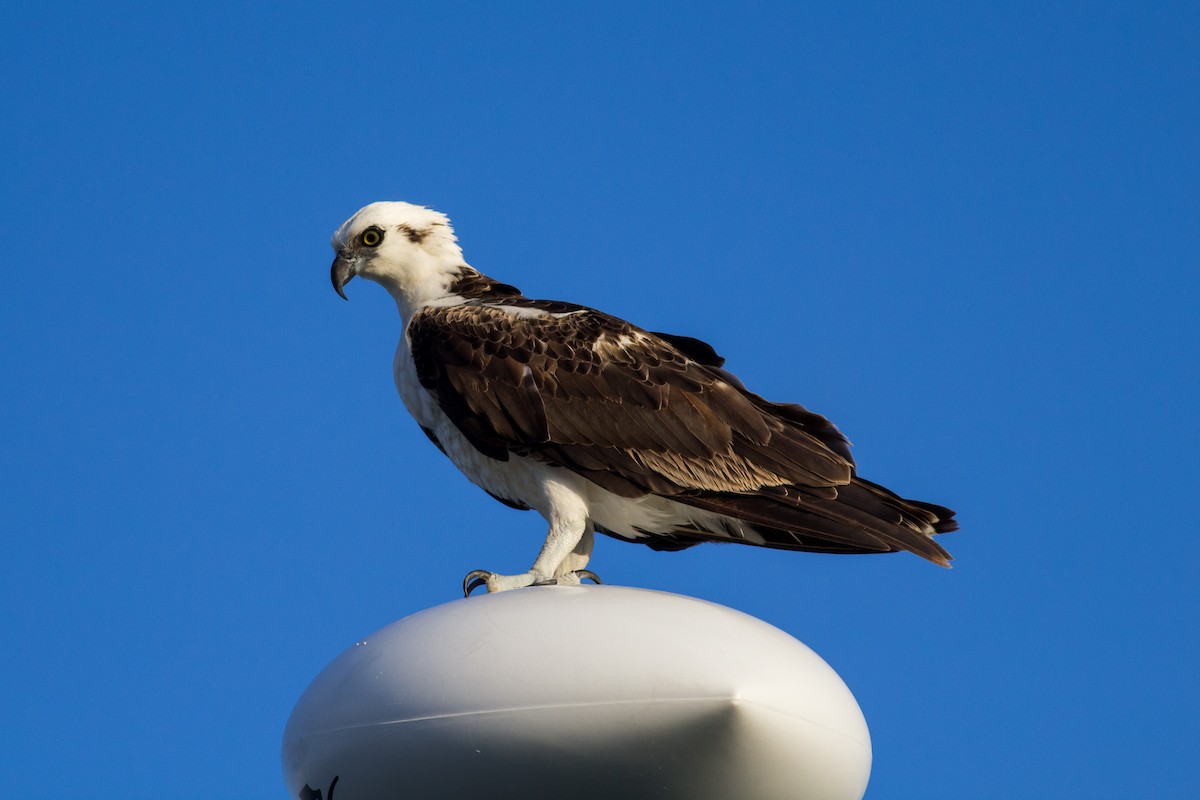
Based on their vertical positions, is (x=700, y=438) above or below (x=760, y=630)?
above

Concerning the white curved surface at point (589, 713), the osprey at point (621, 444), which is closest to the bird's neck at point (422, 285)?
the osprey at point (621, 444)

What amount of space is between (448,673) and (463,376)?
283 cm

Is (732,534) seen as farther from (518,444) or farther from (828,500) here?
(518,444)

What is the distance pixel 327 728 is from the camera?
6.89 meters

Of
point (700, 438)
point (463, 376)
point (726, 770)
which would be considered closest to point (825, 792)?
point (726, 770)

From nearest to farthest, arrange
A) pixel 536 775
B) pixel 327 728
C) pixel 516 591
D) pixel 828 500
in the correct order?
pixel 536 775 < pixel 327 728 < pixel 516 591 < pixel 828 500

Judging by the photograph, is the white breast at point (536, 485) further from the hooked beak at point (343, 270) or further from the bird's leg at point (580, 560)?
the hooked beak at point (343, 270)

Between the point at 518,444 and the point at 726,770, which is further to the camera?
the point at 518,444

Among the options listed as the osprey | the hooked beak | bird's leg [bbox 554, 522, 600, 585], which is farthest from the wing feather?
the hooked beak

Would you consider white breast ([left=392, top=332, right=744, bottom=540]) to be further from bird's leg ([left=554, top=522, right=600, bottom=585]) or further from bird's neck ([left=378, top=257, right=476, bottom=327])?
bird's neck ([left=378, top=257, right=476, bottom=327])

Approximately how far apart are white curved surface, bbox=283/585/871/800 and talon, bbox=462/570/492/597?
1.47 meters

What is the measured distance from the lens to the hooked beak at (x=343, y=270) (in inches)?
395

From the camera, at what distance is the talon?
27.9 feet

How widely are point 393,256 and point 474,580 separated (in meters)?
2.53
